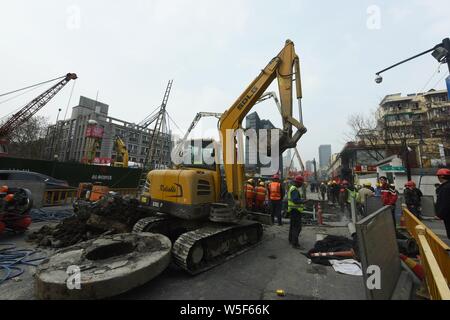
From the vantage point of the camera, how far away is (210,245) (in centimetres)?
497

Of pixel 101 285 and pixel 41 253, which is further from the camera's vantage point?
pixel 41 253

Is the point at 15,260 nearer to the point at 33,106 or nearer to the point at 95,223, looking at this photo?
the point at 95,223

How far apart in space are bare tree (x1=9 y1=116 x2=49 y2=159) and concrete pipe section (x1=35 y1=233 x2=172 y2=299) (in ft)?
162

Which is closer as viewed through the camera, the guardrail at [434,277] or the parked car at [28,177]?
the guardrail at [434,277]

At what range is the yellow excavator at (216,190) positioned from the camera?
508 cm

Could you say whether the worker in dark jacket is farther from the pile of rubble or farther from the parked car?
the parked car

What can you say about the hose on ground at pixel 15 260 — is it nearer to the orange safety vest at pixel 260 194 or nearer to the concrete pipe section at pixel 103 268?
the concrete pipe section at pixel 103 268

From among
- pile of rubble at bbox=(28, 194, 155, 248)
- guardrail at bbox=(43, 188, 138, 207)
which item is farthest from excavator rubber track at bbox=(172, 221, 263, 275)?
guardrail at bbox=(43, 188, 138, 207)

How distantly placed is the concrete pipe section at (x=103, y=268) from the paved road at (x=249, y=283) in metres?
0.47

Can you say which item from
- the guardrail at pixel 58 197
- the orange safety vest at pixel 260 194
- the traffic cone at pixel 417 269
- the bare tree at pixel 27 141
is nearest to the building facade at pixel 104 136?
the bare tree at pixel 27 141

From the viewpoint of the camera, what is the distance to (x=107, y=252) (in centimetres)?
397
